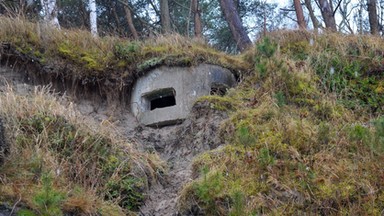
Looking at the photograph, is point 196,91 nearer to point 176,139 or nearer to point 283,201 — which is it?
point 176,139

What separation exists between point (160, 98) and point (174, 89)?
0.49 m

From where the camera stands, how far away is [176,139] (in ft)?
23.6

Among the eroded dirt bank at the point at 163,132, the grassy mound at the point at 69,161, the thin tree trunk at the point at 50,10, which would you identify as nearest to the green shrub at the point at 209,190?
the eroded dirt bank at the point at 163,132

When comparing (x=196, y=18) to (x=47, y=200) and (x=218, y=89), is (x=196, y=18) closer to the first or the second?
(x=218, y=89)

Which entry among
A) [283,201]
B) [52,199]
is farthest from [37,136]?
[283,201]

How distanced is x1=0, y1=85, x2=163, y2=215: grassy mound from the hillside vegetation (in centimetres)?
1

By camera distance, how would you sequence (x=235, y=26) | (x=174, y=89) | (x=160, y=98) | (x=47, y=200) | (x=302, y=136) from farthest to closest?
(x=235, y=26), (x=160, y=98), (x=174, y=89), (x=302, y=136), (x=47, y=200)

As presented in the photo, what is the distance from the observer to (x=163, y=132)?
745 cm

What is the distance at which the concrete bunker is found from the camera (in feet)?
24.8

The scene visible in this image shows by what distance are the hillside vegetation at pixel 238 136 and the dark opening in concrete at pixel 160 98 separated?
1.35ft

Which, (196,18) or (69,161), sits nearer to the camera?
(69,161)

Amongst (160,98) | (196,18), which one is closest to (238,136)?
(160,98)

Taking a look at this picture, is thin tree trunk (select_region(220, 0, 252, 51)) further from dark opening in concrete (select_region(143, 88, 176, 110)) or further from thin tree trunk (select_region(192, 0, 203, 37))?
dark opening in concrete (select_region(143, 88, 176, 110))

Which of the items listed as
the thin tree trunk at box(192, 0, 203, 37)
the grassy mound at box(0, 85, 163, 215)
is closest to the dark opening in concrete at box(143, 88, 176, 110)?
the grassy mound at box(0, 85, 163, 215)
